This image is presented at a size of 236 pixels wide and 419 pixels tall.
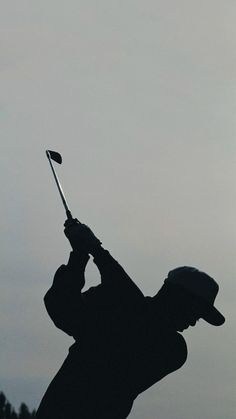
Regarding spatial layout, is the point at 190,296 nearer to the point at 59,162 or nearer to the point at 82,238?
the point at 82,238

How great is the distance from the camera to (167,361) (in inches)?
614

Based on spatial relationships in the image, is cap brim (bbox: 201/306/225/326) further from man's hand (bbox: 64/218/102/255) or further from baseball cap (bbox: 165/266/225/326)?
man's hand (bbox: 64/218/102/255)

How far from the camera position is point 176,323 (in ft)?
50.4

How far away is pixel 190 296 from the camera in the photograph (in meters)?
15.3

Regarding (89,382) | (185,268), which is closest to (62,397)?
(89,382)

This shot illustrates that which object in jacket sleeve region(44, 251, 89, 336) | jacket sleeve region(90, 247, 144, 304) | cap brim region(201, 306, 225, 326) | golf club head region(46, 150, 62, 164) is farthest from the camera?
golf club head region(46, 150, 62, 164)

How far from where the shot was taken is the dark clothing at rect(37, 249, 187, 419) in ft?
49.2

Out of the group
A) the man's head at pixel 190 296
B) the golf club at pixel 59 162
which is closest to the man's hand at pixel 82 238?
the golf club at pixel 59 162

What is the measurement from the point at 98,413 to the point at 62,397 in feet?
1.07

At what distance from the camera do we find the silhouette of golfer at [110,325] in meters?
15.0

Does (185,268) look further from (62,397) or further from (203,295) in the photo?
(62,397)

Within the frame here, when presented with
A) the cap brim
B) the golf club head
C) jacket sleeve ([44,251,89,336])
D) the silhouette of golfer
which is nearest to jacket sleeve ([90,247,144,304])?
the silhouette of golfer

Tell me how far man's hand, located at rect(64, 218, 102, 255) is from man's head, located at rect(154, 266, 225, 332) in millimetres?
525

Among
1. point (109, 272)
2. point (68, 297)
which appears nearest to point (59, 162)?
point (109, 272)
